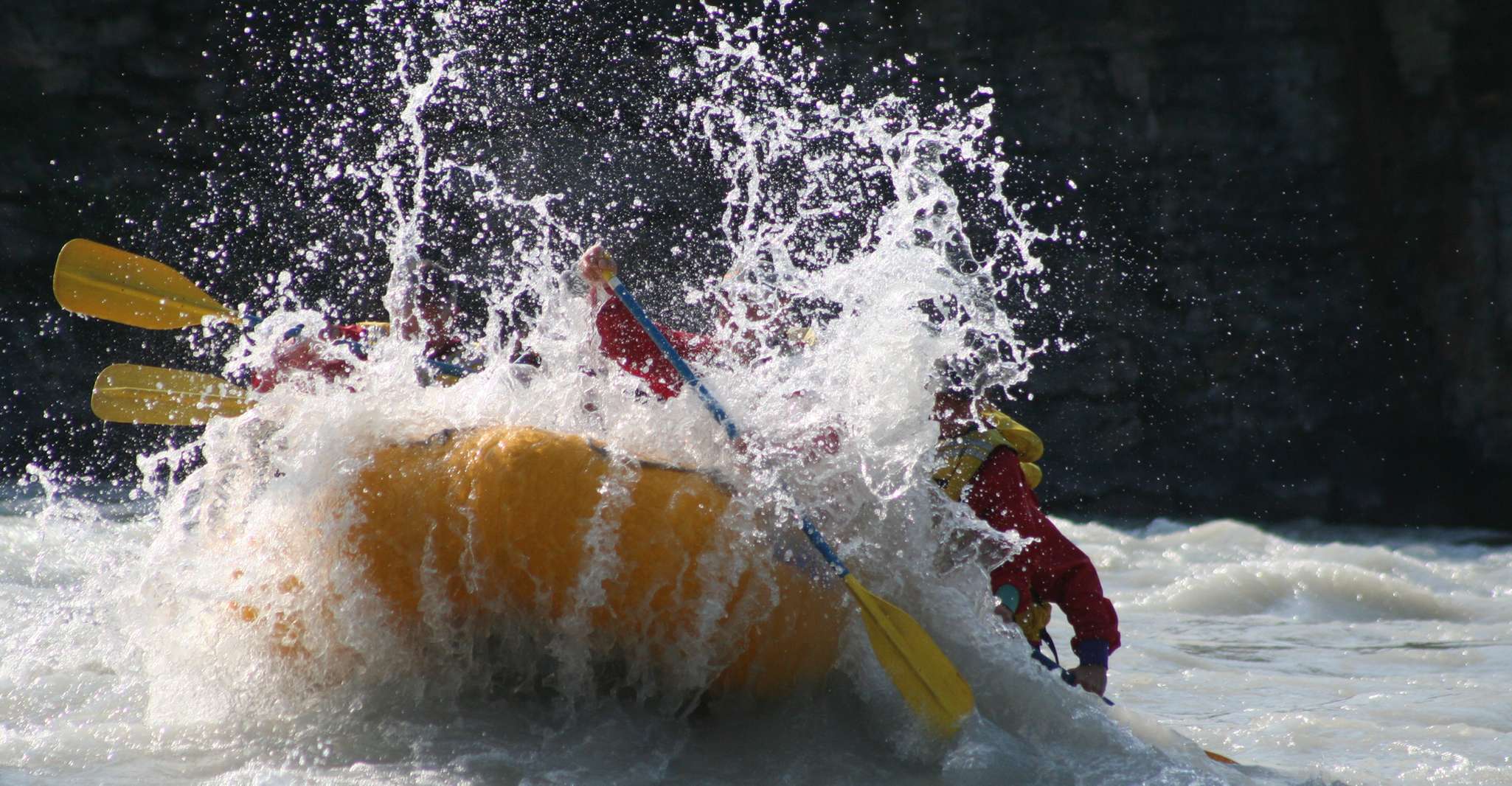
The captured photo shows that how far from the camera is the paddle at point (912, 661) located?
211cm

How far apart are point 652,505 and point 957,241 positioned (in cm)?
500

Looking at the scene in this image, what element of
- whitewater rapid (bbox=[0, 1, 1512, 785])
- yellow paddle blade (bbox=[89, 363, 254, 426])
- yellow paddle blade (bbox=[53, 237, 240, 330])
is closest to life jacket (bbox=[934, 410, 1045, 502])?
whitewater rapid (bbox=[0, 1, 1512, 785])

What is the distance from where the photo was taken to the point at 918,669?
Answer: 6.93 feet

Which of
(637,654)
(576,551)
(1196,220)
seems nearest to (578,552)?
(576,551)

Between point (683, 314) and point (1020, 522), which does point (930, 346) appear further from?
point (683, 314)

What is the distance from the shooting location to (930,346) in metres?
2.38

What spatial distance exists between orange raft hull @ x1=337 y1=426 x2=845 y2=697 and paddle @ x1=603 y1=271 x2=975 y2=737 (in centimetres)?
8

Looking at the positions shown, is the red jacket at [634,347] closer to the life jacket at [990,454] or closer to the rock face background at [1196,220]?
the life jacket at [990,454]

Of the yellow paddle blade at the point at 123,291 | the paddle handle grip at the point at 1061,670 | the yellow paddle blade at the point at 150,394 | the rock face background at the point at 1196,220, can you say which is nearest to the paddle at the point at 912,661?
the paddle handle grip at the point at 1061,670

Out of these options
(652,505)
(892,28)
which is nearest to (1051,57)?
(892,28)

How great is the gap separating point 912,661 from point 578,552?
0.62 meters

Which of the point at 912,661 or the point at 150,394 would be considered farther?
the point at 150,394

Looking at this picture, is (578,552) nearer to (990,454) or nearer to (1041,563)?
(990,454)

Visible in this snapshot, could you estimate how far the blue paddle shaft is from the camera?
7.14ft
